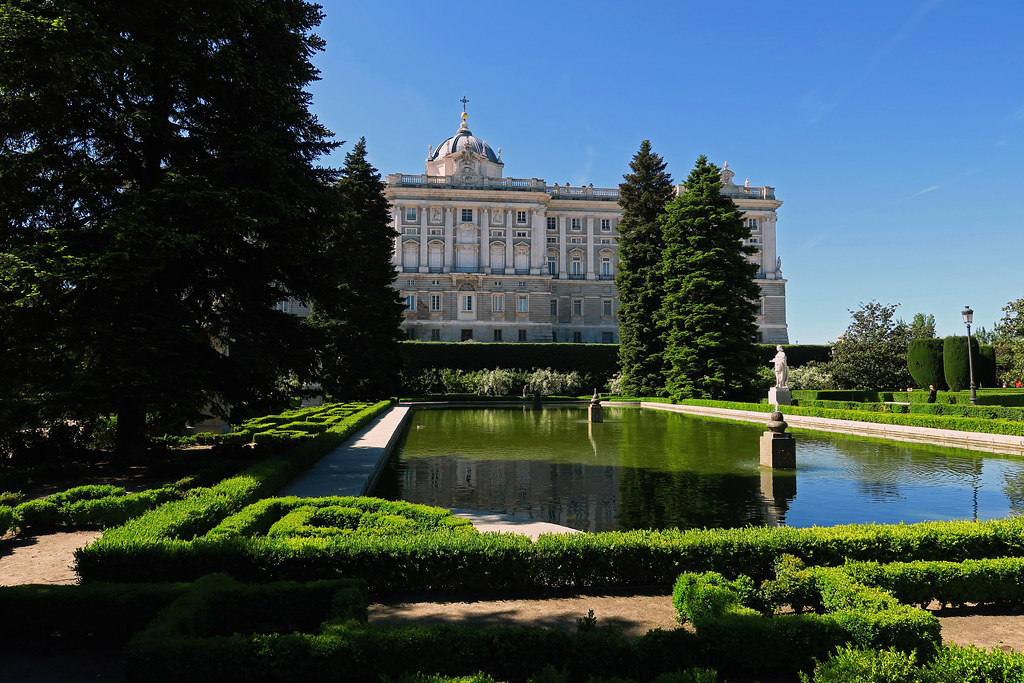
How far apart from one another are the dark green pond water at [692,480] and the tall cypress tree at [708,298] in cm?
1198

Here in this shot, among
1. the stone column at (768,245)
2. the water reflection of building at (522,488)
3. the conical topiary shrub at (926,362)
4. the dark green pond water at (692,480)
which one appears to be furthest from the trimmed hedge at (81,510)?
the stone column at (768,245)

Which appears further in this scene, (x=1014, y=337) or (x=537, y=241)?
(x=537, y=241)

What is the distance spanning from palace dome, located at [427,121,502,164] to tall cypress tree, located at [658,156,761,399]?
1439 inches

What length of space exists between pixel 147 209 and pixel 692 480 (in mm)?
9363

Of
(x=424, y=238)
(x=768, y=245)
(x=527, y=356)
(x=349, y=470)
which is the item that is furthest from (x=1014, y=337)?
(x=424, y=238)

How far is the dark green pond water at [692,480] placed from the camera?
7758 millimetres

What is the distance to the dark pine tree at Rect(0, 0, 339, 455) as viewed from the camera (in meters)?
7.99

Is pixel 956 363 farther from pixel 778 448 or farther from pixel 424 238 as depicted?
pixel 424 238

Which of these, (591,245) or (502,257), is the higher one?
(591,245)

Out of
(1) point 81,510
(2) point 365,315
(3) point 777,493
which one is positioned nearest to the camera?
(1) point 81,510

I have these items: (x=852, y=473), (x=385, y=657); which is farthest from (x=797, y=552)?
(x=852, y=473)

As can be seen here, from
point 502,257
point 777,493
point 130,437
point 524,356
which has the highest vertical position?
point 502,257

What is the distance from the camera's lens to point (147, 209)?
28.0 feet

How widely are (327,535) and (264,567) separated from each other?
32.7 inches
